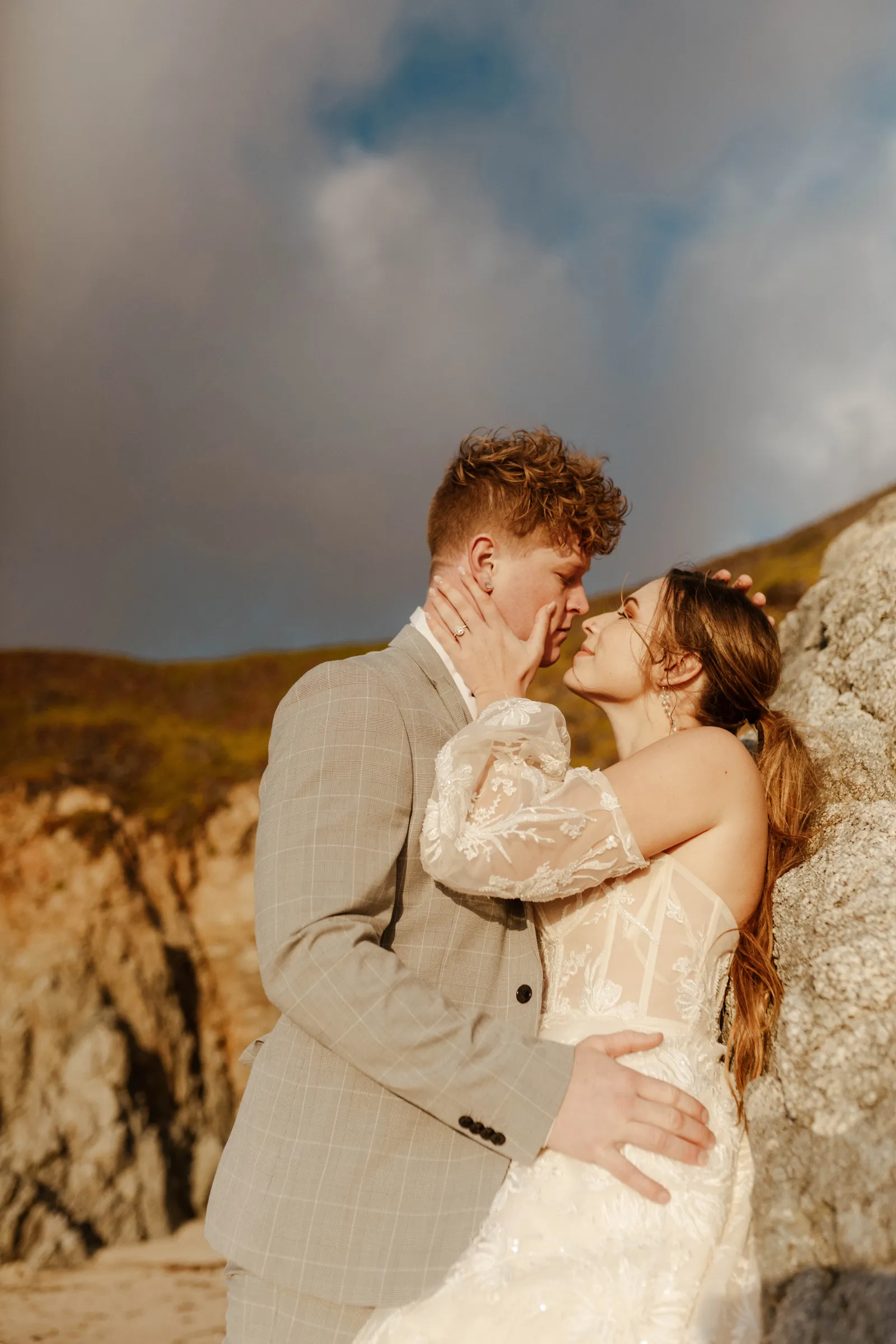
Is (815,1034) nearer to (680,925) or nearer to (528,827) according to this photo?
(680,925)

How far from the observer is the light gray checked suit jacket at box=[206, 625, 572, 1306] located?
2562 mm

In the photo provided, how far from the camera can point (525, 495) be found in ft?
11.8

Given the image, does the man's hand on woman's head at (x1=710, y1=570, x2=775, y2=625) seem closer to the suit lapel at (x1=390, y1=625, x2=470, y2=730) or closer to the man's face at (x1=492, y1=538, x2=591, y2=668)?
the man's face at (x1=492, y1=538, x2=591, y2=668)

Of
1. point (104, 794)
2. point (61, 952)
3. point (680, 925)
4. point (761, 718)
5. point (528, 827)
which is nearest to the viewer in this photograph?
point (528, 827)

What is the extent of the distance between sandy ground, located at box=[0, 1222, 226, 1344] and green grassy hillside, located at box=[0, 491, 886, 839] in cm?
474

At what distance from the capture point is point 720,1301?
2.64 metres

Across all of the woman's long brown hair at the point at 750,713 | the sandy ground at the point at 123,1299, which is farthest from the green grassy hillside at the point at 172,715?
the woman's long brown hair at the point at 750,713

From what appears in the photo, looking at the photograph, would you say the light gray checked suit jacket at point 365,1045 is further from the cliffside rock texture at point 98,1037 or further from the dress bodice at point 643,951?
the cliffside rock texture at point 98,1037

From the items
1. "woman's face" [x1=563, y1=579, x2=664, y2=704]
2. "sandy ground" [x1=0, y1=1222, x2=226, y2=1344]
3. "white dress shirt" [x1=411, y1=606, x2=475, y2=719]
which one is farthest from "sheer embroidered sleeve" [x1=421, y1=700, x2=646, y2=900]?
"sandy ground" [x1=0, y1=1222, x2=226, y2=1344]

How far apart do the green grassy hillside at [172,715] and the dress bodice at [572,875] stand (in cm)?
877

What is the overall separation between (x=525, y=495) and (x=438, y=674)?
0.78 meters

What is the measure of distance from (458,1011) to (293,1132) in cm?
59

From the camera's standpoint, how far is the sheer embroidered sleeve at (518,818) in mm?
2756

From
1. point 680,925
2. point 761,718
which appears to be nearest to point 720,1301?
point 680,925
